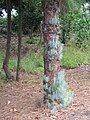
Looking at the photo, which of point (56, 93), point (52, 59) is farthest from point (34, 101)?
point (52, 59)

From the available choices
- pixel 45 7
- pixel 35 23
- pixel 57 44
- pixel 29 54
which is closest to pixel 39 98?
pixel 57 44

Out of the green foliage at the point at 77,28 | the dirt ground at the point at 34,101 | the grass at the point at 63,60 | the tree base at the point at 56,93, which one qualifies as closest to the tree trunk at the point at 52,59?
the tree base at the point at 56,93

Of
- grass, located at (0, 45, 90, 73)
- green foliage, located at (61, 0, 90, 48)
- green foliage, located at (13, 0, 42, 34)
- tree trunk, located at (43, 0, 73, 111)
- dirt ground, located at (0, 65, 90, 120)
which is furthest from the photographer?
green foliage, located at (61, 0, 90, 48)

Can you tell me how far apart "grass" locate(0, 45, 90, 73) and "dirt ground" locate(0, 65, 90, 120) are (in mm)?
1095

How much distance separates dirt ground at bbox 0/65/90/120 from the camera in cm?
647

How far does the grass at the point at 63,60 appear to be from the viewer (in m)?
11.2

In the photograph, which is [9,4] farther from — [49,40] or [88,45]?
[88,45]

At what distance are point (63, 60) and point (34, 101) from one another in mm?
5031

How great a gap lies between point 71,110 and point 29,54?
656cm

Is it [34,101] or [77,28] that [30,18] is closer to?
[77,28]

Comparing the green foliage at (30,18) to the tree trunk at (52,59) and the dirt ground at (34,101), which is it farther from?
the tree trunk at (52,59)

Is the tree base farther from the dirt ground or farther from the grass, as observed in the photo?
the grass

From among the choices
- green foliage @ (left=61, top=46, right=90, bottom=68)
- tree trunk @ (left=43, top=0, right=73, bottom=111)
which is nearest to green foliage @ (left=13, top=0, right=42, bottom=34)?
green foliage @ (left=61, top=46, right=90, bottom=68)

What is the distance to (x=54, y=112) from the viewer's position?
6609 mm
